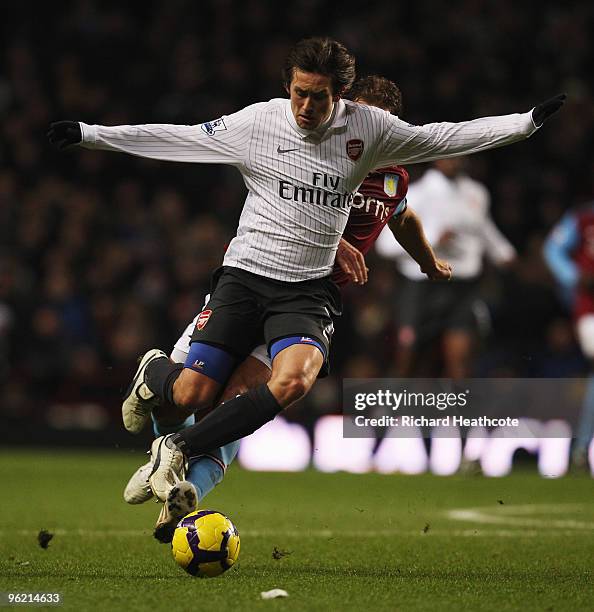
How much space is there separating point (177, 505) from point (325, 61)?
6.03ft

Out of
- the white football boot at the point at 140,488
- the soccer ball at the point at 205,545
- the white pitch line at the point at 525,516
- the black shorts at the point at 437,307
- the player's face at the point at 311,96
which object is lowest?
the soccer ball at the point at 205,545

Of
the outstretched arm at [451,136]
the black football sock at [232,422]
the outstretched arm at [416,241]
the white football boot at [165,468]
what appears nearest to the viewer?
the white football boot at [165,468]

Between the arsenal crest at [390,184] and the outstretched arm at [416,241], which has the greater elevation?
the arsenal crest at [390,184]

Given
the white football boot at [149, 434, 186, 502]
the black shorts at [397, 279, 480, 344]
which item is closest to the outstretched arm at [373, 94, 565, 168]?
the white football boot at [149, 434, 186, 502]

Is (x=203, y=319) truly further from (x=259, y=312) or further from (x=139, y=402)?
(x=139, y=402)

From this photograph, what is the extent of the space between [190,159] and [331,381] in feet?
21.6

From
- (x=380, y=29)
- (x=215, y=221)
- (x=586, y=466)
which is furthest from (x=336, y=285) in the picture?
(x=380, y=29)

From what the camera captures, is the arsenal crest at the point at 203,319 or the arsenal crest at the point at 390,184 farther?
the arsenal crest at the point at 390,184

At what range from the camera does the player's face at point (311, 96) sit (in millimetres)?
5203

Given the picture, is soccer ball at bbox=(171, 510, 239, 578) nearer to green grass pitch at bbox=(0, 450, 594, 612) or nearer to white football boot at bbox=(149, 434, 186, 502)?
green grass pitch at bbox=(0, 450, 594, 612)

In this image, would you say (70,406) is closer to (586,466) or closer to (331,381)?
(331,381)

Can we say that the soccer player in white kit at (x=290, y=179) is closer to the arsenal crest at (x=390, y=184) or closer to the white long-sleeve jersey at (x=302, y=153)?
the white long-sleeve jersey at (x=302, y=153)

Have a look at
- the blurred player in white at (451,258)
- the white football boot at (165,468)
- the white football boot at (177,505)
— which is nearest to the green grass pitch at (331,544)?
the white football boot at (177,505)

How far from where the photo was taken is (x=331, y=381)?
466 inches
